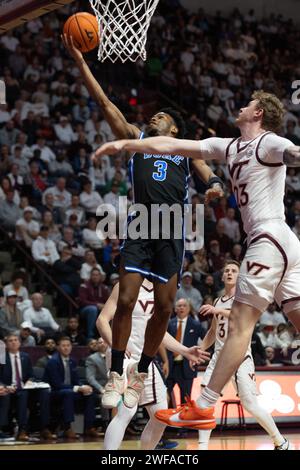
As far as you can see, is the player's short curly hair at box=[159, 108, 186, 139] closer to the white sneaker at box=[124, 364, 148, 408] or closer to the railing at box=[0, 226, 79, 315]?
the white sneaker at box=[124, 364, 148, 408]

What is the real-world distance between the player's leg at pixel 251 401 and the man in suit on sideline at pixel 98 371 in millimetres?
3476

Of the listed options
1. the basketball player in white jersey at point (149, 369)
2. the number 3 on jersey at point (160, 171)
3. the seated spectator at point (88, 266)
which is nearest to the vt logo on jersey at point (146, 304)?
the basketball player in white jersey at point (149, 369)

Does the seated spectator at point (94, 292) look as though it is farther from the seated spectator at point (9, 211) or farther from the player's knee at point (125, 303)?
the player's knee at point (125, 303)

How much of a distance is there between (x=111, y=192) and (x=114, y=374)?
1034 centimetres

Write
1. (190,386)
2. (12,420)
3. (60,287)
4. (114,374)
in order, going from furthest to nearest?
(60,287) < (190,386) < (12,420) < (114,374)

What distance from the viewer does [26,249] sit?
50.0 ft

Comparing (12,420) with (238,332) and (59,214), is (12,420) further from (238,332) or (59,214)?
(238,332)

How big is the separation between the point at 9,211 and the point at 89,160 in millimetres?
2623

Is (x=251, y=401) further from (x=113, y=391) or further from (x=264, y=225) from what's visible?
(x=264, y=225)

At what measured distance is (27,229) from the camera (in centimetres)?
1521

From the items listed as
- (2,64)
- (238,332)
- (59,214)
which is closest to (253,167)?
(238,332)

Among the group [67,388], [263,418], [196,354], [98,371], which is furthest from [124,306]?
[98,371]

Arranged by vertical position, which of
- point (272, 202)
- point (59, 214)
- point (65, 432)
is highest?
point (272, 202)

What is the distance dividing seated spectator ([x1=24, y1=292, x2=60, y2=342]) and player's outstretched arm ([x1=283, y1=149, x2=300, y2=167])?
8.35 meters
